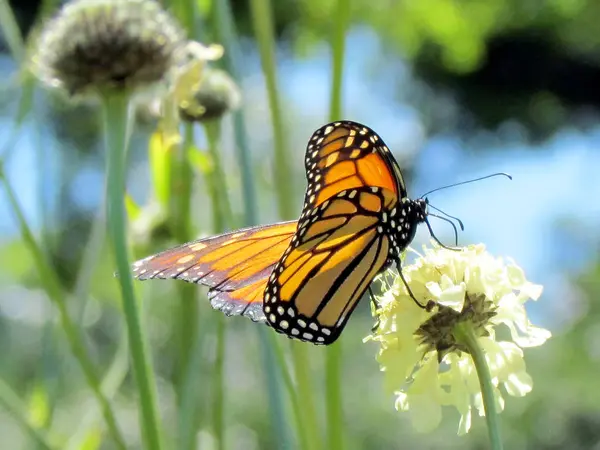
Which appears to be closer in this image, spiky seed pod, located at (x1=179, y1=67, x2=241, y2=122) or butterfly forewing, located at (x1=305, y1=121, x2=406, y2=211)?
butterfly forewing, located at (x1=305, y1=121, x2=406, y2=211)

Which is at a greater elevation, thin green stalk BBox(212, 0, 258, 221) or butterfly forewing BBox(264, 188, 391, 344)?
thin green stalk BBox(212, 0, 258, 221)

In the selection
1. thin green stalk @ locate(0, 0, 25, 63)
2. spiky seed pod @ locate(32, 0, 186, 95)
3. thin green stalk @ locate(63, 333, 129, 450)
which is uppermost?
thin green stalk @ locate(0, 0, 25, 63)

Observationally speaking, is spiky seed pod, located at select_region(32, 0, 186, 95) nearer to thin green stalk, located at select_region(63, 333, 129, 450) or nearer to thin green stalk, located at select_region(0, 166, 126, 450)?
thin green stalk, located at select_region(0, 166, 126, 450)

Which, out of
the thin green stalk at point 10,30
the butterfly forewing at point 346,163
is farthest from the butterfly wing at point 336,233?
the thin green stalk at point 10,30

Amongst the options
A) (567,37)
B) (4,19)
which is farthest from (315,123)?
(4,19)

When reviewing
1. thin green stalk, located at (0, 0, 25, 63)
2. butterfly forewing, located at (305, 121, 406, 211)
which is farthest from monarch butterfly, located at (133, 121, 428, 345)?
thin green stalk, located at (0, 0, 25, 63)

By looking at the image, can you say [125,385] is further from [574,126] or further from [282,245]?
[574,126]

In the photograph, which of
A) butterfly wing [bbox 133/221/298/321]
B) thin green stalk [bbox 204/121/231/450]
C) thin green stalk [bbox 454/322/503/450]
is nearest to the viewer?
thin green stalk [bbox 454/322/503/450]

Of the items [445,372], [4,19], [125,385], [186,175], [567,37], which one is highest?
[567,37]

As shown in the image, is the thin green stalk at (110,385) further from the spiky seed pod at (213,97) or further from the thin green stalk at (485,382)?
the thin green stalk at (485,382)
